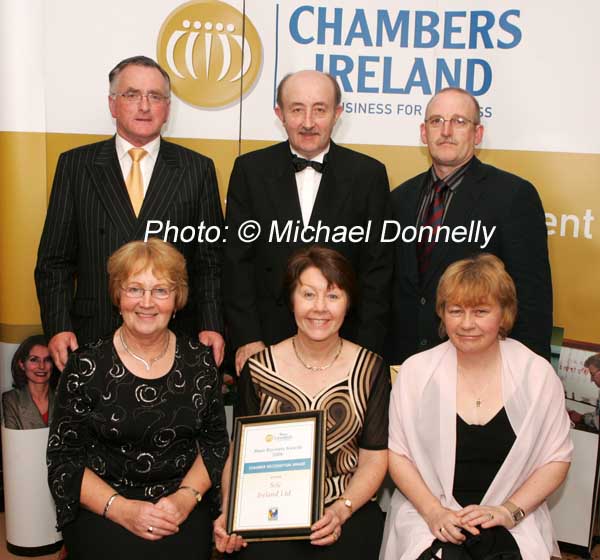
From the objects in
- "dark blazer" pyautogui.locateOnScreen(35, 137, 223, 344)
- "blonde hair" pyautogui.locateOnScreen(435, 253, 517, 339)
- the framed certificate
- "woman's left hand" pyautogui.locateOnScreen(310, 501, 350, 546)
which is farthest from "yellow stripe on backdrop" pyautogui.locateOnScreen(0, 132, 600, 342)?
"woman's left hand" pyautogui.locateOnScreen(310, 501, 350, 546)

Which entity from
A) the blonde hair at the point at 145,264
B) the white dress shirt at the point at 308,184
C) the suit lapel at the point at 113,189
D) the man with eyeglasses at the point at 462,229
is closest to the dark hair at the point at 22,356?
the suit lapel at the point at 113,189

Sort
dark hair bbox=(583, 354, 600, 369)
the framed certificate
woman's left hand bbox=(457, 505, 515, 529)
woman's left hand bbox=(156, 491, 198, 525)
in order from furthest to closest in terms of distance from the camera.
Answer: dark hair bbox=(583, 354, 600, 369) → woman's left hand bbox=(156, 491, 198, 525) → woman's left hand bbox=(457, 505, 515, 529) → the framed certificate

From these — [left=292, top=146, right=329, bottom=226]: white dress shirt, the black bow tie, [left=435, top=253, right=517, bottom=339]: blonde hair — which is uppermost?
the black bow tie

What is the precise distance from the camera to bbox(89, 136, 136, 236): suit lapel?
136 inches

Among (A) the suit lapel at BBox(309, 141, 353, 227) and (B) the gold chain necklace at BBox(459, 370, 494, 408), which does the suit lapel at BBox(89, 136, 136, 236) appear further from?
(B) the gold chain necklace at BBox(459, 370, 494, 408)

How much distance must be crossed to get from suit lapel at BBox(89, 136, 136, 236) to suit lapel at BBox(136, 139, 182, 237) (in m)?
0.06

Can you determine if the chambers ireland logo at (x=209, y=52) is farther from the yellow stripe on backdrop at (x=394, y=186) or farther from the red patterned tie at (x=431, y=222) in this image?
the red patterned tie at (x=431, y=222)

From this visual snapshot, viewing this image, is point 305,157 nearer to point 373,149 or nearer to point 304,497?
point 373,149

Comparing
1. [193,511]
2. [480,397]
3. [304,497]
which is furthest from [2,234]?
[480,397]

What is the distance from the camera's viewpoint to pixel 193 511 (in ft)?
9.62

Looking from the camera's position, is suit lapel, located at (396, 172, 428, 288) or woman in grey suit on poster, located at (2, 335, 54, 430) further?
woman in grey suit on poster, located at (2, 335, 54, 430)

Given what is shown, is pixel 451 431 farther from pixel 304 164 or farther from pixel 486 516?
pixel 304 164

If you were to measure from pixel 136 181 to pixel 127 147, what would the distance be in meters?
0.17

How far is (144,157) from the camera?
3.58 m
